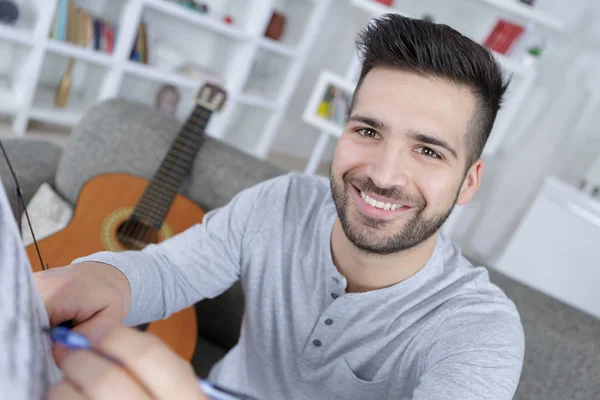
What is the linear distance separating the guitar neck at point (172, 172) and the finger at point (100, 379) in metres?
0.86

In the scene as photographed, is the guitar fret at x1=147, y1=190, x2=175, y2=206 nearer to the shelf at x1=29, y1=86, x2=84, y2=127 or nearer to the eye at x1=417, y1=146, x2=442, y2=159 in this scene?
the eye at x1=417, y1=146, x2=442, y2=159

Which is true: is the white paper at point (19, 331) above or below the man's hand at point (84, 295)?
above

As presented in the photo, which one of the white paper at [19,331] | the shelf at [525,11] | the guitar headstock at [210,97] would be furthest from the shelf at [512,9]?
the white paper at [19,331]

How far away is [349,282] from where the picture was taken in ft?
3.15

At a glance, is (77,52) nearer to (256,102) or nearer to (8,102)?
(8,102)

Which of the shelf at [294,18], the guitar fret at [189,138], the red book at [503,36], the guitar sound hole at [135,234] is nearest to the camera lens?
the guitar sound hole at [135,234]

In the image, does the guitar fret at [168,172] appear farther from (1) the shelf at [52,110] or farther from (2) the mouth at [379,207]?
(1) the shelf at [52,110]

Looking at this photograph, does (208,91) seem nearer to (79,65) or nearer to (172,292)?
(172,292)

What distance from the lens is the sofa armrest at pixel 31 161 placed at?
124 cm

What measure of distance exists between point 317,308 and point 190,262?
0.76 feet

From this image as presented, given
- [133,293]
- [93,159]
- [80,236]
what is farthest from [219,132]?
[133,293]

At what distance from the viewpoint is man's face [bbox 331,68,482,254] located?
0.85 meters

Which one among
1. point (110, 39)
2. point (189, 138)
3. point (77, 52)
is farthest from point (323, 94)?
point (189, 138)

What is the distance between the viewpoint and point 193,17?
9.61 feet
